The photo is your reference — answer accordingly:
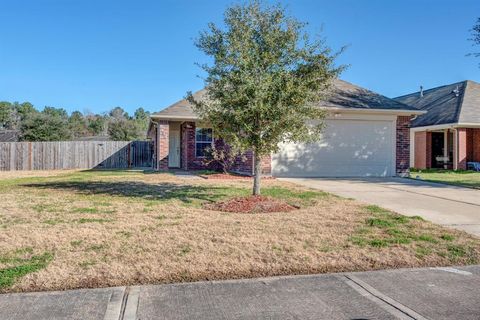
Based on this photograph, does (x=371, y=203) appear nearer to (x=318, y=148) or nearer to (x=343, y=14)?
(x=318, y=148)

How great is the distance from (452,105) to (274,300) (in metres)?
22.8

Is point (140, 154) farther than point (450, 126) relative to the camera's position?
Yes

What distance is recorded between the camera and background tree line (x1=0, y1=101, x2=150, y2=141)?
1563 inches

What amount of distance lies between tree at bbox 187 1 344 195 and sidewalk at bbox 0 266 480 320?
439 cm

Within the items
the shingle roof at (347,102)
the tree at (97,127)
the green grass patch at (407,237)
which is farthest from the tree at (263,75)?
the tree at (97,127)

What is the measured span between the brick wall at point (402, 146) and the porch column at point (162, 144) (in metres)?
9.76

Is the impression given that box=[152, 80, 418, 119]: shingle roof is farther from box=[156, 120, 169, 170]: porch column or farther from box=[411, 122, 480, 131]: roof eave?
box=[411, 122, 480, 131]: roof eave

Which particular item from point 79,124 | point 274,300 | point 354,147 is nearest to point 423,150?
point 354,147

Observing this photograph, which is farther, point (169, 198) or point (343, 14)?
point (343, 14)

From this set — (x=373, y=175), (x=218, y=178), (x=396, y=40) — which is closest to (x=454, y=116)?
(x=396, y=40)

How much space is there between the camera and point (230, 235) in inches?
232

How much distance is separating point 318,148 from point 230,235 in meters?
11.0

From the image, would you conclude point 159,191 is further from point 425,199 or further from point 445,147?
point 445,147

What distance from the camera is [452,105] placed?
22984mm
